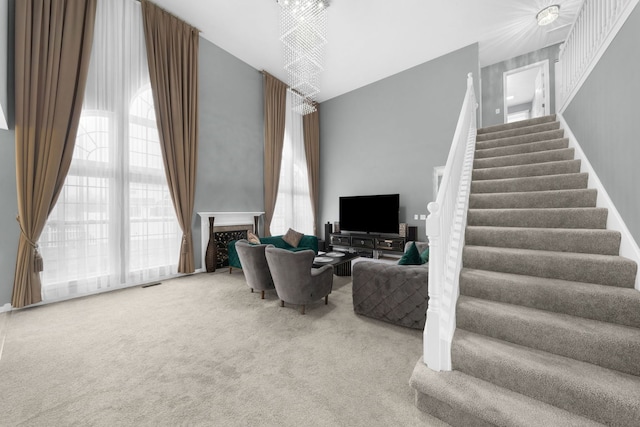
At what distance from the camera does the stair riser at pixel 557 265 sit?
1.63m

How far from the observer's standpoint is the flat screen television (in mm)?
5422

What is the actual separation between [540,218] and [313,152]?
18.2 feet

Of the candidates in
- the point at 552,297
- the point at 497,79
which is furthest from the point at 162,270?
the point at 497,79

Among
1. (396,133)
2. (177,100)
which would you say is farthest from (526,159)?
(177,100)

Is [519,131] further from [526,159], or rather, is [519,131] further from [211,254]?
[211,254]

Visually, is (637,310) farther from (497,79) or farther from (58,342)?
(497,79)

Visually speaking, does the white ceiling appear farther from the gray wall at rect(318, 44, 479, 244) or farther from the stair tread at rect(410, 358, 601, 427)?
the stair tread at rect(410, 358, 601, 427)

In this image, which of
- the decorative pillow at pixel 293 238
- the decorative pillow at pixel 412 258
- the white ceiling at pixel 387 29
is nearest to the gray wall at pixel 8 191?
the white ceiling at pixel 387 29

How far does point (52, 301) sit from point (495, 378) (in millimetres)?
4664

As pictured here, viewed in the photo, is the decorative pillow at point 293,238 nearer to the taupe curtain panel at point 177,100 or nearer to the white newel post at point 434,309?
the taupe curtain panel at point 177,100

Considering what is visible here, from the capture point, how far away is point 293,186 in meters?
6.62

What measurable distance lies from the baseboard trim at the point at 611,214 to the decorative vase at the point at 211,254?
5.15 metres

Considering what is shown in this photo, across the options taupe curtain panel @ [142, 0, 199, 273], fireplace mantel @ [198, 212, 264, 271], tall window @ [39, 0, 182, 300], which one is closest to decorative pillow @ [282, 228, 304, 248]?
fireplace mantel @ [198, 212, 264, 271]

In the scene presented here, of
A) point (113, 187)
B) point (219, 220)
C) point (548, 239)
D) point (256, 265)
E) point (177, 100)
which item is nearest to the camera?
point (548, 239)
